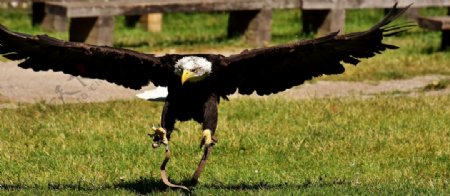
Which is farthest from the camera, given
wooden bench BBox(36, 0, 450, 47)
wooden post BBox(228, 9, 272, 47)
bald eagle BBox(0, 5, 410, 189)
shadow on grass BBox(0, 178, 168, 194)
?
wooden post BBox(228, 9, 272, 47)

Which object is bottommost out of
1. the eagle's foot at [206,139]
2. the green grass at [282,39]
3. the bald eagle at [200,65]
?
the green grass at [282,39]

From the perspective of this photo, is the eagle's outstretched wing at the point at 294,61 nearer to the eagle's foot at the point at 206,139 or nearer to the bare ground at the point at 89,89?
the eagle's foot at the point at 206,139

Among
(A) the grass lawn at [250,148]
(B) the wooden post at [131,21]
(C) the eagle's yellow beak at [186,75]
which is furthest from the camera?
(B) the wooden post at [131,21]

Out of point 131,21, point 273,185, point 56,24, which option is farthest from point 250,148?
point 131,21

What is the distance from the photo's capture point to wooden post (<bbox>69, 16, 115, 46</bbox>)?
13.3 metres

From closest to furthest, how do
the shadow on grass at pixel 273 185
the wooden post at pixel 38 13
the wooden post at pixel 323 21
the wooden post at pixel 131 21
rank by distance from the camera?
the shadow on grass at pixel 273 185
the wooden post at pixel 323 21
the wooden post at pixel 38 13
the wooden post at pixel 131 21

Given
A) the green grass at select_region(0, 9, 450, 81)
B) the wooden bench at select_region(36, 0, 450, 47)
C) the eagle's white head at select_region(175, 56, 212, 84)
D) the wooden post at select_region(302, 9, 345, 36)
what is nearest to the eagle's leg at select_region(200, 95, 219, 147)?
the eagle's white head at select_region(175, 56, 212, 84)

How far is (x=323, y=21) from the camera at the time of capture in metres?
15.1

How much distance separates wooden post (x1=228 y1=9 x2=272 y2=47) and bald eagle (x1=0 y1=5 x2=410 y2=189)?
708 cm

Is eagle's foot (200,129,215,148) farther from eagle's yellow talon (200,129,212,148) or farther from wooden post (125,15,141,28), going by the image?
wooden post (125,15,141,28)

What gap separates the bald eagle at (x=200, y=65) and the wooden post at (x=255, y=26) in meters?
7.08

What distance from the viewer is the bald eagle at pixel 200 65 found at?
682 cm

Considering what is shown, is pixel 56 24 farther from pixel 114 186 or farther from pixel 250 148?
pixel 114 186

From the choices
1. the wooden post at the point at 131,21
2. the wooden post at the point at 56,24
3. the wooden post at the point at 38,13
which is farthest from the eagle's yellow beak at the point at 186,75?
the wooden post at the point at 131,21
